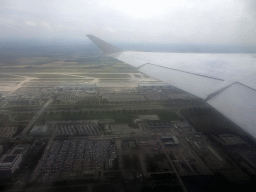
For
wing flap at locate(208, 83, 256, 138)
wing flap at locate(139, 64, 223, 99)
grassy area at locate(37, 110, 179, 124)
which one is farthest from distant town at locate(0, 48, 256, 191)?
wing flap at locate(208, 83, 256, 138)

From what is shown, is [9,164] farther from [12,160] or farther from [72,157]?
[72,157]

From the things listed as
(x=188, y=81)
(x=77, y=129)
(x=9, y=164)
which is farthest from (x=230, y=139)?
(x=9, y=164)

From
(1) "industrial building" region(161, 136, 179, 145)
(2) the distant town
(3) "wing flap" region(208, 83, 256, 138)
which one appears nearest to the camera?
(3) "wing flap" region(208, 83, 256, 138)

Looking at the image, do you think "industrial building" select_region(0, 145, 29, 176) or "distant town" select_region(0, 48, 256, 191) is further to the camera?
"industrial building" select_region(0, 145, 29, 176)

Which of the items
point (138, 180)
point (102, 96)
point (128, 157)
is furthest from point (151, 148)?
point (102, 96)

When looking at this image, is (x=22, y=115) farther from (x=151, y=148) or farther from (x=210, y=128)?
(x=210, y=128)

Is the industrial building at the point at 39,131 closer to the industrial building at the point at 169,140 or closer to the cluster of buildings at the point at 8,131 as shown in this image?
the cluster of buildings at the point at 8,131

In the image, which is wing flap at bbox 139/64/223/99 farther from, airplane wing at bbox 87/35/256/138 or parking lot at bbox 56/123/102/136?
parking lot at bbox 56/123/102/136

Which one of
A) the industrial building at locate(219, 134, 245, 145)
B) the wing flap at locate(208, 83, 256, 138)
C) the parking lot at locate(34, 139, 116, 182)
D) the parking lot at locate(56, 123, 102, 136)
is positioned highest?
the wing flap at locate(208, 83, 256, 138)
